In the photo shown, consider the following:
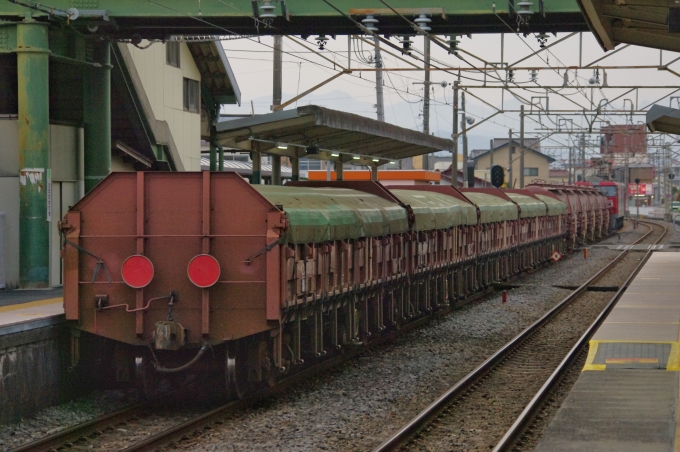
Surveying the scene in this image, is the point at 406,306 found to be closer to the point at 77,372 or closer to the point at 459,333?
the point at 459,333

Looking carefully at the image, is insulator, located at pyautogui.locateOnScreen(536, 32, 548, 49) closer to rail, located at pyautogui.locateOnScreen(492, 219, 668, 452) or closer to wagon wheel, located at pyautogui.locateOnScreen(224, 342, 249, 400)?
rail, located at pyautogui.locateOnScreen(492, 219, 668, 452)

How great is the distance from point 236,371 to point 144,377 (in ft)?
3.66

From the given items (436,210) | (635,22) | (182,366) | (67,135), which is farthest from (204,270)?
(436,210)

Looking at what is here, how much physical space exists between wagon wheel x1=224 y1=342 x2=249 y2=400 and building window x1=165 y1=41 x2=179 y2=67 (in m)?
16.8

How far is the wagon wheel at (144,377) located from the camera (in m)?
12.1

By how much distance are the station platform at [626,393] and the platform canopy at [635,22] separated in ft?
13.2

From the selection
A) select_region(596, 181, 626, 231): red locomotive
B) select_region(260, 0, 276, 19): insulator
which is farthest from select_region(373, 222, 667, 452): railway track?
select_region(596, 181, 626, 231): red locomotive

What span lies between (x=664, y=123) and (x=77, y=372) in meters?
11.0

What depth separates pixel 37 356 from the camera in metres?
12.0

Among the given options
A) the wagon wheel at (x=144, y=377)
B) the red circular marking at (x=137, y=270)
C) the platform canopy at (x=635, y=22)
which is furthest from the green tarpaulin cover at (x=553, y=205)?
the red circular marking at (x=137, y=270)

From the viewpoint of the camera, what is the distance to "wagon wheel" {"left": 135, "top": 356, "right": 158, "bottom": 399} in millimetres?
12097

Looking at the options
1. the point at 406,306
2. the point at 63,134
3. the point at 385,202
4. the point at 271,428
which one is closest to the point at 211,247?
the point at 271,428

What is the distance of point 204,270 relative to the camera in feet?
39.1

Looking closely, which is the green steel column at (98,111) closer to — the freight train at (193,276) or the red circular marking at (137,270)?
the freight train at (193,276)
